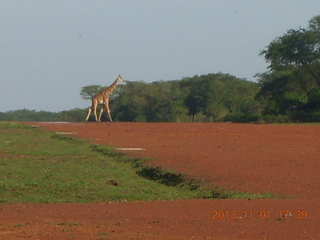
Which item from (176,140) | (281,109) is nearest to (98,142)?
(176,140)

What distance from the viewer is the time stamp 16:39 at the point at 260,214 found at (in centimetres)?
A: 995

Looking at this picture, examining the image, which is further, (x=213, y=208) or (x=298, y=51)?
(x=298, y=51)

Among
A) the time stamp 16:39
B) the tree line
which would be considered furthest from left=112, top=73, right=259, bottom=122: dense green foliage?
the time stamp 16:39

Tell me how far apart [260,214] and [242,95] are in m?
47.2

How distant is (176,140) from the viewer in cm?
2322

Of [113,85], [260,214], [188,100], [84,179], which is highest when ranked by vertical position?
[113,85]

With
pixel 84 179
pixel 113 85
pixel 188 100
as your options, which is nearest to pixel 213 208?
pixel 84 179

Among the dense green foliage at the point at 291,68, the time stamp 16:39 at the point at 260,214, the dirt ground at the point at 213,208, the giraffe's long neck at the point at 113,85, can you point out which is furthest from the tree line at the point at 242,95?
the time stamp 16:39 at the point at 260,214

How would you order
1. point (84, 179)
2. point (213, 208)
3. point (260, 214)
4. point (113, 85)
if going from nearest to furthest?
1. point (260, 214)
2. point (213, 208)
3. point (84, 179)
4. point (113, 85)

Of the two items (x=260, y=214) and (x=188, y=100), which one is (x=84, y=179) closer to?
(x=260, y=214)

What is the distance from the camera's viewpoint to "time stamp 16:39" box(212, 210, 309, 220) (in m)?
9.95

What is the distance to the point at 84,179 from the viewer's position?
49.2ft

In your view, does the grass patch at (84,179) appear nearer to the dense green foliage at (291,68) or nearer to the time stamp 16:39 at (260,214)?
the time stamp 16:39 at (260,214)

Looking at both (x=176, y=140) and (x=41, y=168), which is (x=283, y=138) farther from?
(x=41, y=168)
